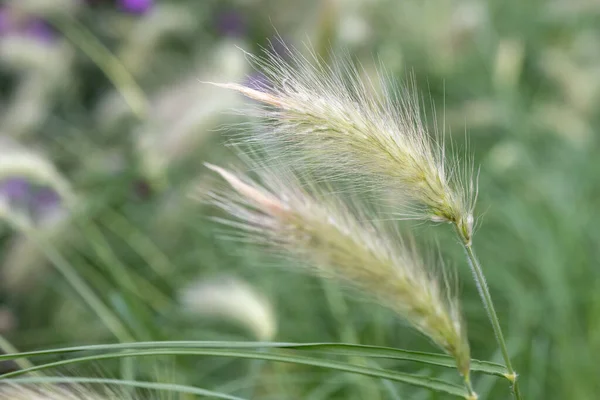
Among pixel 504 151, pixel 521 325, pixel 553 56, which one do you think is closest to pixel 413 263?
pixel 521 325

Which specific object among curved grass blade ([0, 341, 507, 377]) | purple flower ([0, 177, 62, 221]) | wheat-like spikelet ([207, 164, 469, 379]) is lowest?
curved grass blade ([0, 341, 507, 377])

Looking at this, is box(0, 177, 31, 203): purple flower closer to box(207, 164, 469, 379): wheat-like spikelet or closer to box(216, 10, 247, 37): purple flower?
box(216, 10, 247, 37): purple flower

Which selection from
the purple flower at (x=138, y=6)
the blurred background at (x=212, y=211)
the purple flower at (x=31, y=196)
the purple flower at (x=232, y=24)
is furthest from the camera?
the purple flower at (x=232, y=24)

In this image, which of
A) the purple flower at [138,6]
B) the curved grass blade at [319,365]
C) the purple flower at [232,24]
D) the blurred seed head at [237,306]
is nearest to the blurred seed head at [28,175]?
the blurred seed head at [237,306]

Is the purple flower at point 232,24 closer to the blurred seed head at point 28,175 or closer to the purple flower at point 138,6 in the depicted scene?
the purple flower at point 138,6

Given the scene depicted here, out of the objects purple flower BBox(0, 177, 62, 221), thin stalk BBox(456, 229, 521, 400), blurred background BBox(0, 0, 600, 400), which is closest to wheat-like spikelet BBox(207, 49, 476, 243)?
thin stalk BBox(456, 229, 521, 400)
